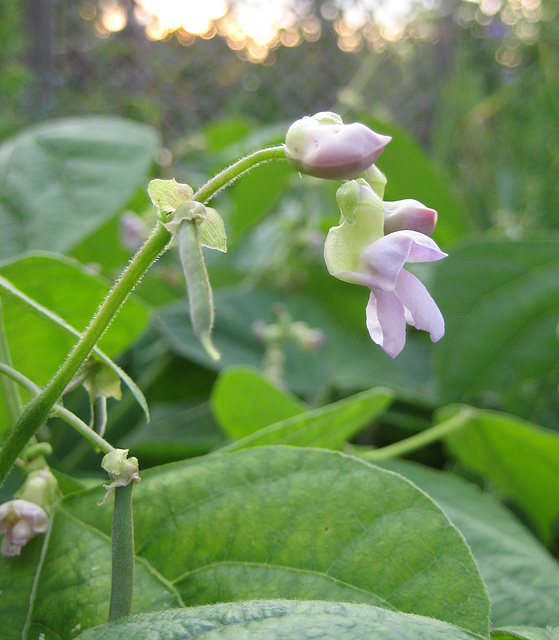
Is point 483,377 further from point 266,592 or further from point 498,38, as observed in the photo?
point 498,38

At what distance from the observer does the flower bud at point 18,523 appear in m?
0.28

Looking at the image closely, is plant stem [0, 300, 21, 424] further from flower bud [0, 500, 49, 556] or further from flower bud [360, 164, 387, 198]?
flower bud [360, 164, 387, 198]

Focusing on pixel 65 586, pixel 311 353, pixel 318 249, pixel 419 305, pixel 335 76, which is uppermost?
pixel 335 76

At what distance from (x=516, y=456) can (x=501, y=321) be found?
0.25 m

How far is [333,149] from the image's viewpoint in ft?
0.69

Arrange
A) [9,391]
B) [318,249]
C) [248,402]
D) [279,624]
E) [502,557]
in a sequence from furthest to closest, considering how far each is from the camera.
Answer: [318,249]
[248,402]
[502,557]
[9,391]
[279,624]

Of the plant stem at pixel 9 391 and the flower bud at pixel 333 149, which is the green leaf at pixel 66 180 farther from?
the flower bud at pixel 333 149

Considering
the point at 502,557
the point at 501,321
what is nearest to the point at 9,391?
the point at 502,557

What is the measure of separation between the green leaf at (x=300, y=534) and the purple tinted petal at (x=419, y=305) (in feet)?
0.28

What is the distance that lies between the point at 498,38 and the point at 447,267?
127 cm

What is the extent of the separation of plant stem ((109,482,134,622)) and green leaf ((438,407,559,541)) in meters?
0.39

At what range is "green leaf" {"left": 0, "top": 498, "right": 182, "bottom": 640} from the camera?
273mm

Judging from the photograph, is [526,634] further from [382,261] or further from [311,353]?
[311,353]

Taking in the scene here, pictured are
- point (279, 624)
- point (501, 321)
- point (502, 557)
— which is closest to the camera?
point (279, 624)
